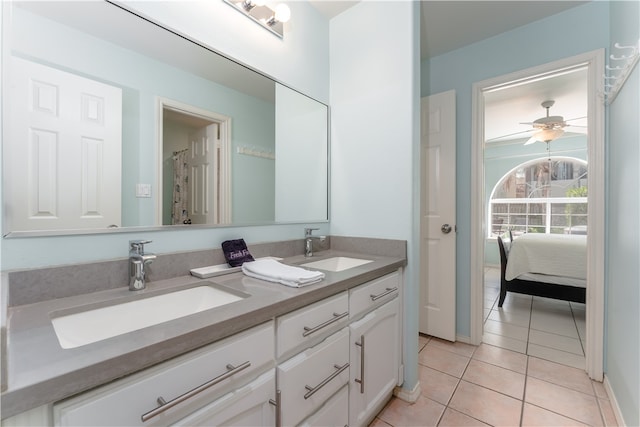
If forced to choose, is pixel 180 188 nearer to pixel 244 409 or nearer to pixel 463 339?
pixel 244 409

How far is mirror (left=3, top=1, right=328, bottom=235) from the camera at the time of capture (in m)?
0.88

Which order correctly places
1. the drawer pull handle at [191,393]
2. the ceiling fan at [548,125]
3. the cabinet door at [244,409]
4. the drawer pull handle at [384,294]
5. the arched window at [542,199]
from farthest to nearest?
the arched window at [542,199], the ceiling fan at [548,125], the drawer pull handle at [384,294], the cabinet door at [244,409], the drawer pull handle at [191,393]

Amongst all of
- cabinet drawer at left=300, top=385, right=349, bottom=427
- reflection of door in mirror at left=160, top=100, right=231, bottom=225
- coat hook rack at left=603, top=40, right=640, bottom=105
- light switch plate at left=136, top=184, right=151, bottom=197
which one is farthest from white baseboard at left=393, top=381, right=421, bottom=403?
coat hook rack at left=603, top=40, right=640, bottom=105

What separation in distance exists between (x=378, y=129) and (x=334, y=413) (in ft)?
4.85

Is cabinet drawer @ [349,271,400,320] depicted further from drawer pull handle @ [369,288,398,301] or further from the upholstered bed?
the upholstered bed

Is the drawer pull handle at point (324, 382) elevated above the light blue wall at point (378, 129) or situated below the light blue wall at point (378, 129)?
below

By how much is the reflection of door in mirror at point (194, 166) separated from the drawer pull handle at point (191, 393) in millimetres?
716

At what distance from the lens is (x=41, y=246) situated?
876 millimetres

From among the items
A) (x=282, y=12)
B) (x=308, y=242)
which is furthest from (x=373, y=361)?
A: (x=282, y=12)

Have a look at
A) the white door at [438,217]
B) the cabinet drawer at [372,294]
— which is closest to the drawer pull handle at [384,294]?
the cabinet drawer at [372,294]

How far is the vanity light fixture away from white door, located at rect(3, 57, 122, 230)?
80 cm

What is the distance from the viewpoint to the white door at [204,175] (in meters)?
1.29

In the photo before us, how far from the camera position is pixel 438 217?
242 cm

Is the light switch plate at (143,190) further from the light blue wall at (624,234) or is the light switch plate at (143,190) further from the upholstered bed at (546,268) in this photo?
the upholstered bed at (546,268)
